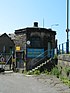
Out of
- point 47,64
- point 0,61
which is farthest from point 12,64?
point 47,64

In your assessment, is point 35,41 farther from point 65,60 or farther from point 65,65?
point 65,65

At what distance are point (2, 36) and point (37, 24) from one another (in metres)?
14.8

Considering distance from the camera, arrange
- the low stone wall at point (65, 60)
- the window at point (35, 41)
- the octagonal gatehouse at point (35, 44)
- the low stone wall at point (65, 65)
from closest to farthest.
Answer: the low stone wall at point (65, 65) → the low stone wall at point (65, 60) → the octagonal gatehouse at point (35, 44) → the window at point (35, 41)

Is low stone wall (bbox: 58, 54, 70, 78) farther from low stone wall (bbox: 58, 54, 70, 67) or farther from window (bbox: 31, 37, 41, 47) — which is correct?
window (bbox: 31, 37, 41, 47)

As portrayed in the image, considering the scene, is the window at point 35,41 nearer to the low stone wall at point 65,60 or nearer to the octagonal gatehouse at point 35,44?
the octagonal gatehouse at point 35,44

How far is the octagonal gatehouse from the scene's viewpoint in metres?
28.3

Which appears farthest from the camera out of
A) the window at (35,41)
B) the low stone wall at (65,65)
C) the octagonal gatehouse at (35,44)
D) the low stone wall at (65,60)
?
the window at (35,41)

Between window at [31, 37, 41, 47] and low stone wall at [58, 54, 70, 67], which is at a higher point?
window at [31, 37, 41, 47]

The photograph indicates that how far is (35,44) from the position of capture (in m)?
29.2

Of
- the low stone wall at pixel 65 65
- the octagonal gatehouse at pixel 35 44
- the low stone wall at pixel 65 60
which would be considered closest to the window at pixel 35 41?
the octagonal gatehouse at pixel 35 44

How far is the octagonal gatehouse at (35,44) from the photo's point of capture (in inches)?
1115

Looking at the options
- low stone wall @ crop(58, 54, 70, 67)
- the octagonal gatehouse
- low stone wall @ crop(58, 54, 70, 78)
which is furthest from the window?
low stone wall @ crop(58, 54, 70, 78)

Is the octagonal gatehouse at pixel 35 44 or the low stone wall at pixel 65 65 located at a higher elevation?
the octagonal gatehouse at pixel 35 44

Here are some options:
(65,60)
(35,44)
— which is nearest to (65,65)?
(65,60)
